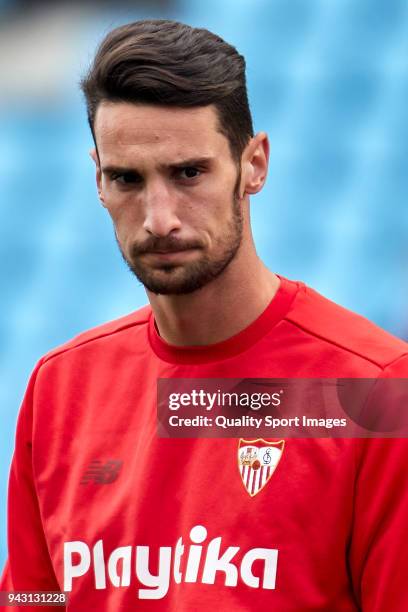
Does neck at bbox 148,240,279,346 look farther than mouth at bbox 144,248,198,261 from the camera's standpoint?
Yes

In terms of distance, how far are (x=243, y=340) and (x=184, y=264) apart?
0.62 ft

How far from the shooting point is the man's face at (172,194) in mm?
1646

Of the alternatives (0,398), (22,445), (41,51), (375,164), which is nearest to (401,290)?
(375,164)

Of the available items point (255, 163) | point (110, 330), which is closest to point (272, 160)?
point (110, 330)

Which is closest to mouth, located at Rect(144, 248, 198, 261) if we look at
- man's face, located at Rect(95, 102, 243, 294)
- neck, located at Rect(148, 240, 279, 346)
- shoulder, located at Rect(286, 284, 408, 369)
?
man's face, located at Rect(95, 102, 243, 294)

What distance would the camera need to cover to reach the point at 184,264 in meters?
1.65

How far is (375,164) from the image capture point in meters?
6.39

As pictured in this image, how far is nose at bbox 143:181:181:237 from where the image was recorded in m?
1.62

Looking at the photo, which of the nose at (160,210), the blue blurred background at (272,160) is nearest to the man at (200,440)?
the nose at (160,210)

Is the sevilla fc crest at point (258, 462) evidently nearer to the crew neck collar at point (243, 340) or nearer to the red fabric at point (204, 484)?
the red fabric at point (204, 484)

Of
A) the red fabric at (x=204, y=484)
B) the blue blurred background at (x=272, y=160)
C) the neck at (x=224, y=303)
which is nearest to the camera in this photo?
the red fabric at (x=204, y=484)

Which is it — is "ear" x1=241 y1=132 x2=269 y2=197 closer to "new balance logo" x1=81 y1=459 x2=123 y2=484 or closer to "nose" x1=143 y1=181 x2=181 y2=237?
"nose" x1=143 y1=181 x2=181 y2=237

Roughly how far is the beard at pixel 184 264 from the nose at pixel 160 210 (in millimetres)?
17

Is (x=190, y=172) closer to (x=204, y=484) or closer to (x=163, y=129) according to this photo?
(x=163, y=129)
